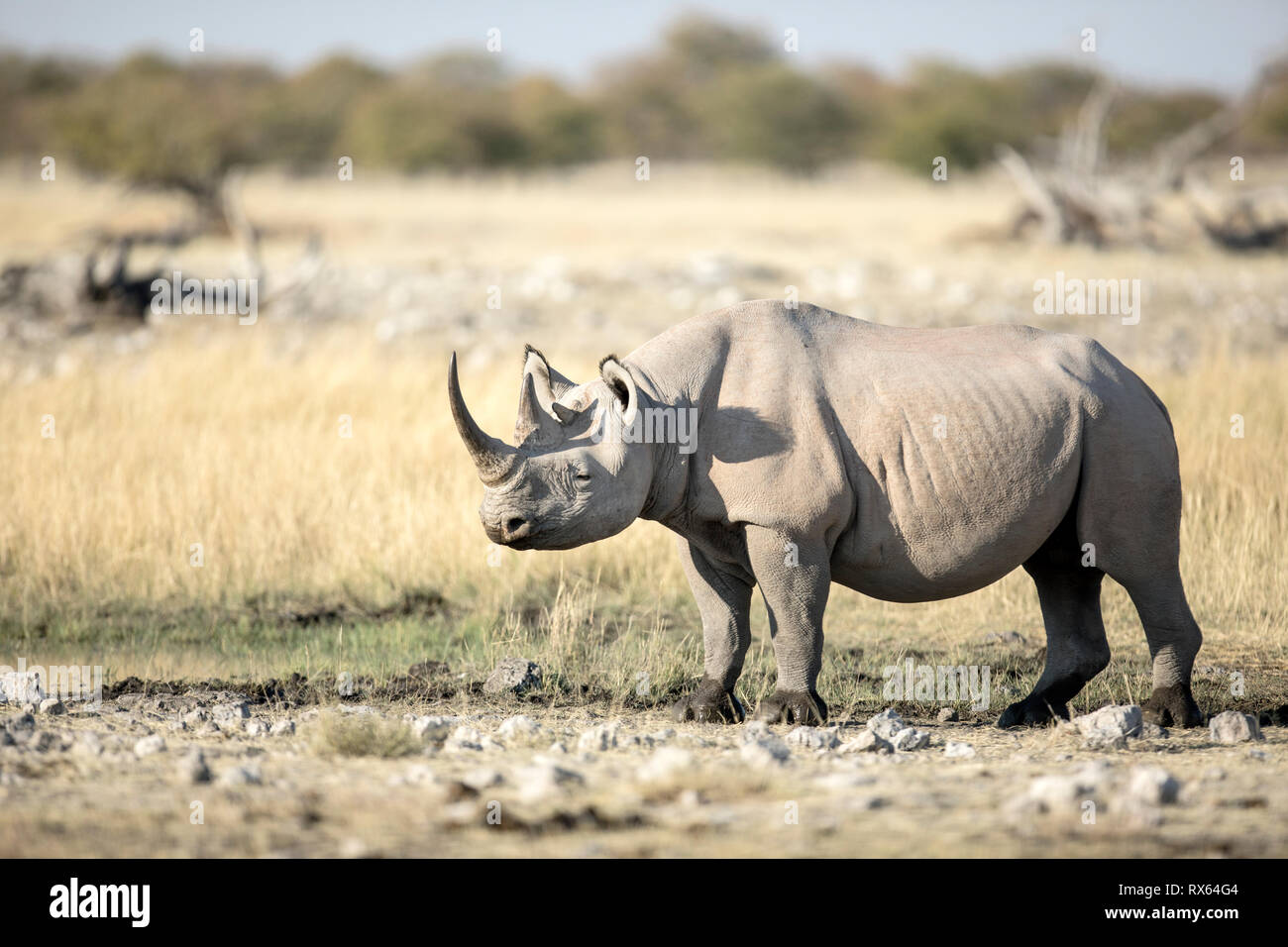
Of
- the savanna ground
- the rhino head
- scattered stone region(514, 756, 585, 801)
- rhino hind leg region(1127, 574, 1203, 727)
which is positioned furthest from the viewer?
rhino hind leg region(1127, 574, 1203, 727)

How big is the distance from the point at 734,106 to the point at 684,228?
1024 inches

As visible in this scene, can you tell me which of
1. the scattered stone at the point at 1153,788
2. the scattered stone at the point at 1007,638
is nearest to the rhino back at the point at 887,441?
the scattered stone at the point at 1153,788

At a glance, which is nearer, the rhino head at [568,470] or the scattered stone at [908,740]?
the rhino head at [568,470]

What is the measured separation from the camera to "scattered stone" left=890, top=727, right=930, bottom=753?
586cm

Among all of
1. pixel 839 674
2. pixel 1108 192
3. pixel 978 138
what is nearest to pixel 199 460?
pixel 839 674

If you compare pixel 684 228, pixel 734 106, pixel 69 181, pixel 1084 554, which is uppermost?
pixel 734 106

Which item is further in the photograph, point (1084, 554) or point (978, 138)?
point (978, 138)

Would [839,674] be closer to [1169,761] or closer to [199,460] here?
[1169,761]

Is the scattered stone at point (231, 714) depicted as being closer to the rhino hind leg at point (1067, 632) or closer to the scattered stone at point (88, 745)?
the scattered stone at point (88, 745)

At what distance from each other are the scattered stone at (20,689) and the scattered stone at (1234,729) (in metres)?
5.10

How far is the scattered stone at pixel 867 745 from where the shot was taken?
5.74 m

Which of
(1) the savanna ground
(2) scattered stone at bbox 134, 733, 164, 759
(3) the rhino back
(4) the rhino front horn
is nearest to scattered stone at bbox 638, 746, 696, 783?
(1) the savanna ground

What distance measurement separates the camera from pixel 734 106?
48.7m

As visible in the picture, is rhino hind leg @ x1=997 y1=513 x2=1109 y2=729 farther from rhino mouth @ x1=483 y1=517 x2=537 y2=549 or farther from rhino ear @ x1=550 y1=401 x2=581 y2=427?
rhino mouth @ x1=483 y1=517 x2=537 y2=549
